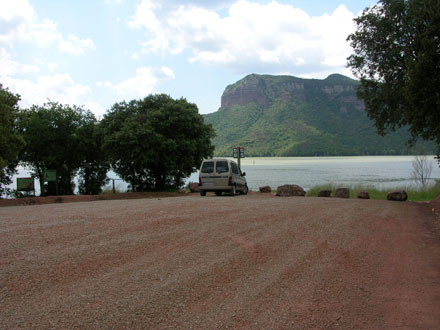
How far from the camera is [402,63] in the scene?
18266mm

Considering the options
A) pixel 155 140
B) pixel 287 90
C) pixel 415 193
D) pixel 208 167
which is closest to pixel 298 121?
pixel 287 90

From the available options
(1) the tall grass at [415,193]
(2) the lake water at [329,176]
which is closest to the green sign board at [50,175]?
(2) the lake water at [329,176]

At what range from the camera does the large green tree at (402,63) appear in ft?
47.9

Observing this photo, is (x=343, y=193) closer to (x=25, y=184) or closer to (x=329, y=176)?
(x=25, y=184)

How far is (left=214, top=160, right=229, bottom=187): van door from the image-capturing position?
20266mm

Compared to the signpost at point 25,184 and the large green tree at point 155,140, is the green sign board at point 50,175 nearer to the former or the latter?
the signpost at point 25,184

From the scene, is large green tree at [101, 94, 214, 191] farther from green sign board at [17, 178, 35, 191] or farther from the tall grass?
the tall grass

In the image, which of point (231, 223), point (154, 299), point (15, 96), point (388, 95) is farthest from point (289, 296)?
point (15, 96)

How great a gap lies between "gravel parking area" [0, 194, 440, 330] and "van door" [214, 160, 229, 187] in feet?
36.5

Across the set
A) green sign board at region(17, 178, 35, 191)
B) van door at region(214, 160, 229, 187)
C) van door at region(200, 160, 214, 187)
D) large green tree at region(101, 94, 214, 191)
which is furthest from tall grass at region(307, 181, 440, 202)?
green sign board at region(17, 178, 35, 191)

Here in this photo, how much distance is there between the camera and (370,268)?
19.4ft

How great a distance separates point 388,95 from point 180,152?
13.8 m

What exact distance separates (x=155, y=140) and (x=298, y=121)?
372 feet

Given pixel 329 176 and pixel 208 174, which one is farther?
pixel 329 176
